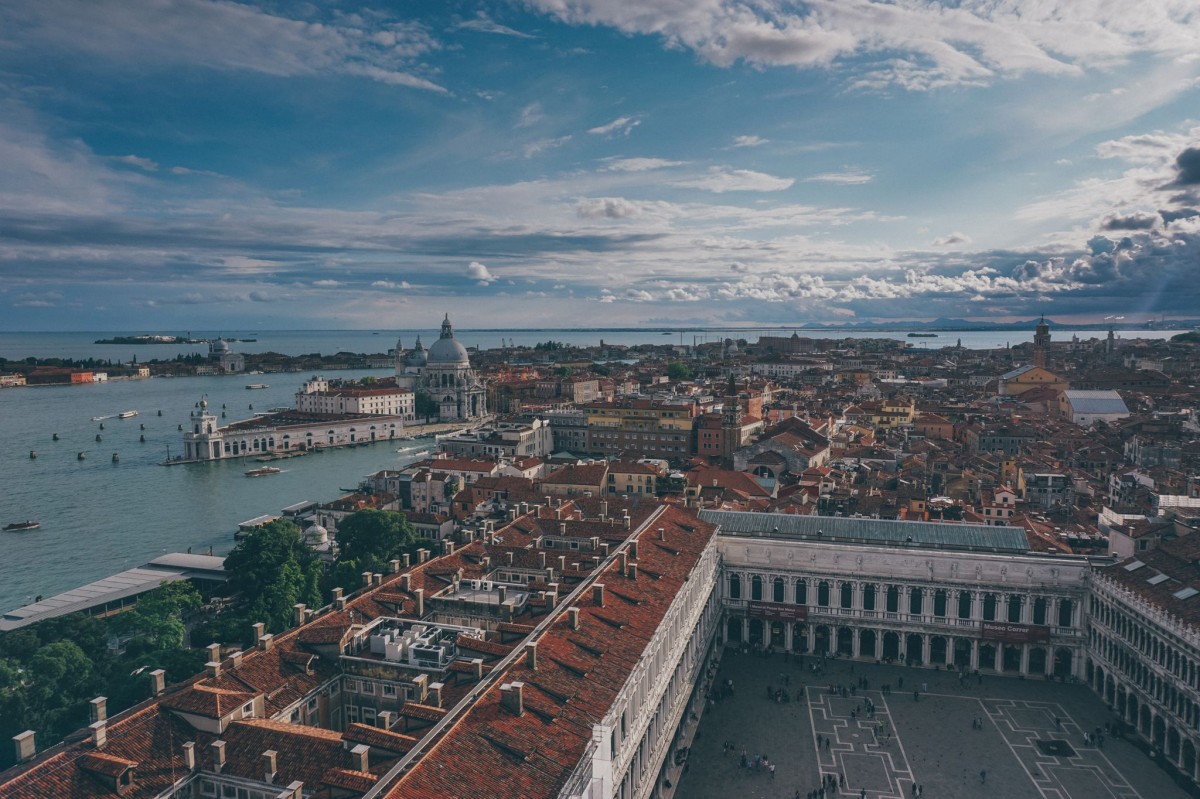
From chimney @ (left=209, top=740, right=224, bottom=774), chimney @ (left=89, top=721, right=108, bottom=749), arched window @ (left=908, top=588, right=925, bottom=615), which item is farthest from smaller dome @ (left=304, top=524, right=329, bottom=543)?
arched window @ (left=908, top=588, right=925, bottom=615)

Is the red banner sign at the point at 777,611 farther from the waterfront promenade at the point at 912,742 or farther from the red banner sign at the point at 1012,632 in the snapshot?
the red banner sign at the point at 1012,632

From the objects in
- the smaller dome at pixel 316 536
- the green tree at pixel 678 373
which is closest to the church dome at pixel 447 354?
the green tree at pixel 678 373

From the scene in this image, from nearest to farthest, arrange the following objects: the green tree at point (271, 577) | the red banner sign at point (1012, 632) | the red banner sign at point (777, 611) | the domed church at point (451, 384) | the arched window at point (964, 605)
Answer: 1. the red banner sign at point (1012, 632)
2. the arched window at point (964, 605)
3. the green tree at point (271, 577)
4. the red banner sign at point (777, 611)
5. the domed church at point (451, 384)

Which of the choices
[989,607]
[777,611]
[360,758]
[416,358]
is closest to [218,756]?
[360,758]

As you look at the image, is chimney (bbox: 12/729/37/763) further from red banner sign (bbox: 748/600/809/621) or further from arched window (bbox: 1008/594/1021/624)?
arched window (bbox: 1008/594/1021/624)

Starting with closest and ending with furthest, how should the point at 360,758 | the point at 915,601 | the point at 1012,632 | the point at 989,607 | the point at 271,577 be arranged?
the point at 360,758, the point at 1012,632, the point at 989,607, the point at 915,601, the point at 271,577

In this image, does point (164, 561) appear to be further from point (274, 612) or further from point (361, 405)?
point (361, 405)

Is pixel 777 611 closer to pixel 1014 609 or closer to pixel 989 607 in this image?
pixel 989 607

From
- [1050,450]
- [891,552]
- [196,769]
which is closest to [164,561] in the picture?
[196,769]
